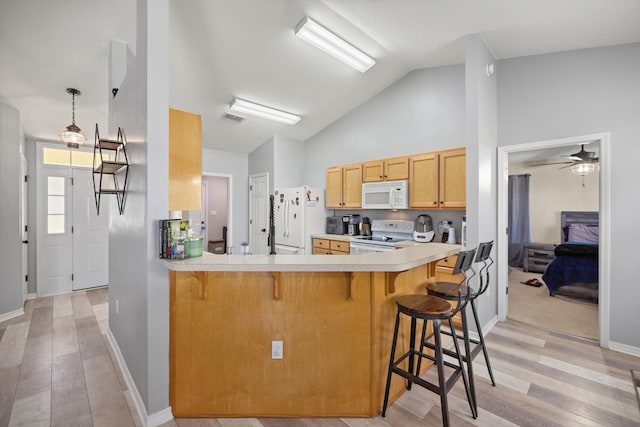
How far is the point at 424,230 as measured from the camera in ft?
12.7

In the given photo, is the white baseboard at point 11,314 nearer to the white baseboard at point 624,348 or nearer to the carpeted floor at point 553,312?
the carpeted floor at point 553,312

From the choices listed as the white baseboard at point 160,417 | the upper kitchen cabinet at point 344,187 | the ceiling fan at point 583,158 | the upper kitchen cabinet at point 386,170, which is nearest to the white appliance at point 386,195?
the upper kitchen cabinet at point 386,170

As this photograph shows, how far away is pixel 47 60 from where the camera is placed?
2.76 m

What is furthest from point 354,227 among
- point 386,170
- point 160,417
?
point 160,417

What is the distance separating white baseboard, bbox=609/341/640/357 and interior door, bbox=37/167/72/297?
7.00 metres

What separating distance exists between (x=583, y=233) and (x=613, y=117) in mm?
4031

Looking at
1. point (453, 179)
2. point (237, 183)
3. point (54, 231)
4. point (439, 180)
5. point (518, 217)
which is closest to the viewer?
point (453, 179)

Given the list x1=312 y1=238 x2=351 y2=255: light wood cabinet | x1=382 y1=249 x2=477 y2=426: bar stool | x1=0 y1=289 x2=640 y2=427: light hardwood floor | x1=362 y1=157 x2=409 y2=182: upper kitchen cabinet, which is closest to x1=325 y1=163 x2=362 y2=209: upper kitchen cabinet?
x1=362 y1=157 x2=409 y2=182: upper kitchen cabinet

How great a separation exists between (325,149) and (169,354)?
4.19m

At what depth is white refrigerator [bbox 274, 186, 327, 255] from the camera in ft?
15.7

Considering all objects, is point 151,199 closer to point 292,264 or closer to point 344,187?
Result: point 292,264

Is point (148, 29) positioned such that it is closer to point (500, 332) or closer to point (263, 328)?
point (263, 328)

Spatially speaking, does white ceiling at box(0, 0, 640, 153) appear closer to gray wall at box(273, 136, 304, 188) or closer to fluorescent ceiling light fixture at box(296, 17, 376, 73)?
fluorescent ceiling light fixture at box(296, 17, 376, 73)

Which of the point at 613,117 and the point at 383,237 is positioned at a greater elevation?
the point at 613,117
